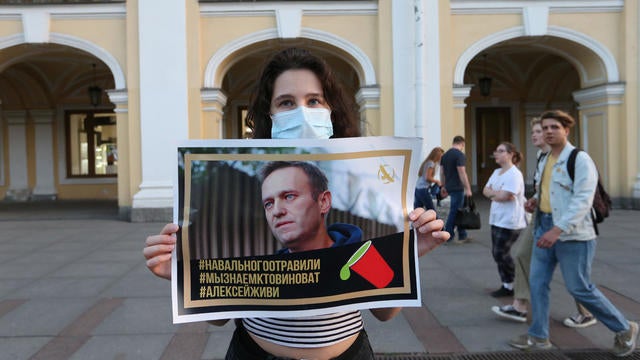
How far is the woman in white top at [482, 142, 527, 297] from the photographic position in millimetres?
5125

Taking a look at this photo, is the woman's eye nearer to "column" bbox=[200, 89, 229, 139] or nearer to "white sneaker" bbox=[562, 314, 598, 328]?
"white sneaker" bbox=[562, 314, 598, 328]

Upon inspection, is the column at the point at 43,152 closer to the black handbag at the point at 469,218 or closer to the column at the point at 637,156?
the black handbag at the point at 469,218

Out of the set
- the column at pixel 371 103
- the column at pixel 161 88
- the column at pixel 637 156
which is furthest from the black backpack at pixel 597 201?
the column at pixel 637 156

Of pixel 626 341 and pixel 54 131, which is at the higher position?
pixel 54 131

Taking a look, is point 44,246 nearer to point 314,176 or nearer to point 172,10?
point 172,10

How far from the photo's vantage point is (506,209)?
203 inches

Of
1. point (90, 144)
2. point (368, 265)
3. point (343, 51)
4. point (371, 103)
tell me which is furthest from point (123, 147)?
point (368, 265)

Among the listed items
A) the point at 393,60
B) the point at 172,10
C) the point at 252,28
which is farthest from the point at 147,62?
the point at 393,60

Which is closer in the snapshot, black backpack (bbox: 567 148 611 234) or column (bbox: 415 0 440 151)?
black backpack (bbox: 567 148 611 234)

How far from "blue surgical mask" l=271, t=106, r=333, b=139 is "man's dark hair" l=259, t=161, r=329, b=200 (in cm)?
14

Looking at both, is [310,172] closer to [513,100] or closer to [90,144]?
[513,100]

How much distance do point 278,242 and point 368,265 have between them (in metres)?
0.28

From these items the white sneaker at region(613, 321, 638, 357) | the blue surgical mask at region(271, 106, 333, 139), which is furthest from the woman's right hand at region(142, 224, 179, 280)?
the white sneaker at region(613, 321, 638, 357)

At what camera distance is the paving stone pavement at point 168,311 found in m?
3.95
